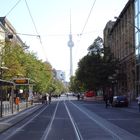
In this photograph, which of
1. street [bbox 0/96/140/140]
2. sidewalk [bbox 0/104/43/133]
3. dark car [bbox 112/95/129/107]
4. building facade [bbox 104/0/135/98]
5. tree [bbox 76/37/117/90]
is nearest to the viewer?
street [bbox 0/96/140/140]

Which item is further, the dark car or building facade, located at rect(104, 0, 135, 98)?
building facade, located at rect(104, 0, 135, 98)

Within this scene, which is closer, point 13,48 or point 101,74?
point 13,48

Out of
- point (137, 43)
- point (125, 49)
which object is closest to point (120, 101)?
point (137, 43)

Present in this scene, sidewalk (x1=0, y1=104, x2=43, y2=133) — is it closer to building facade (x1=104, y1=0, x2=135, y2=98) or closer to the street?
the street

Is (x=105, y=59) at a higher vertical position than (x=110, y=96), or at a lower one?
higher

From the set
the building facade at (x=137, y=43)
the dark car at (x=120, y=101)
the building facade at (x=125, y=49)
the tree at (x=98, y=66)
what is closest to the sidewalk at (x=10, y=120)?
the dark car at (x=120, y=101)

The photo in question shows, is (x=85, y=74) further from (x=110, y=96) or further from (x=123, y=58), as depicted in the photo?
A: (x=110, y=96)

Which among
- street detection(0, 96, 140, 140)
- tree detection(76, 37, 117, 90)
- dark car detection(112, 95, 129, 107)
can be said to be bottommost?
street detection(0, 96, 140, 140)

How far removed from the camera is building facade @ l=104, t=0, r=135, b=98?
91.9 metres

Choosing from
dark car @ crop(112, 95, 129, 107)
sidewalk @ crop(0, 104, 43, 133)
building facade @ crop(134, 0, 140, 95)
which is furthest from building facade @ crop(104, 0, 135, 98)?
sidewalk @ crop(0, 104, 43, 133)

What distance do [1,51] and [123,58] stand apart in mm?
38804

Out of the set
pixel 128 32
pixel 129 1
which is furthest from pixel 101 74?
pixel 129 1

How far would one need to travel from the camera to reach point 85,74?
112m

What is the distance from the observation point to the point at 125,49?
101812 millimetres
